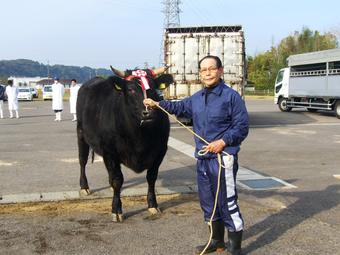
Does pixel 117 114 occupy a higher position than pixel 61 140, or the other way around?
pixel 117 114

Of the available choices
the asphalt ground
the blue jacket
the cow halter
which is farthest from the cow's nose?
the asphalt ground

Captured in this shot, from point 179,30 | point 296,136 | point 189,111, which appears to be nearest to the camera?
point 189,111

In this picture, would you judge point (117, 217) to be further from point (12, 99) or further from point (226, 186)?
point (12, 99)

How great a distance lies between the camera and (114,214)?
259 inches

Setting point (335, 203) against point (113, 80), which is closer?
point (113, 80)

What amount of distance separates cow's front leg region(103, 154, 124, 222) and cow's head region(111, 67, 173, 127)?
831 mm

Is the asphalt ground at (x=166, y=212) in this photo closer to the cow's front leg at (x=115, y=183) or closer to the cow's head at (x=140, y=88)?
the cow's front leg at (x=115, y=183)

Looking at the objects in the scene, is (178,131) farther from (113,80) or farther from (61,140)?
(113,80)

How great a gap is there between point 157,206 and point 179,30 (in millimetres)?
14313

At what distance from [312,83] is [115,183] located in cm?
2130

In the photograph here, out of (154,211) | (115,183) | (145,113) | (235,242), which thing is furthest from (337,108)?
(235,242)

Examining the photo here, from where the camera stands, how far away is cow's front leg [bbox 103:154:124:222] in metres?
6.58

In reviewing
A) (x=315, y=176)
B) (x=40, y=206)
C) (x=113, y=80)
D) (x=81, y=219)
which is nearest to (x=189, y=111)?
(x=113, y=80)

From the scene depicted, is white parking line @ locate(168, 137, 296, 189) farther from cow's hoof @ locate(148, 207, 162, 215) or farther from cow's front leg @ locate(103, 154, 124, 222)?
cow's front leg @ locate(103, 154, 124, 222)
